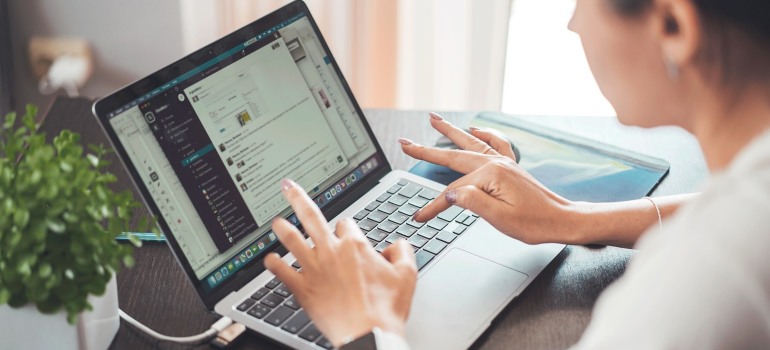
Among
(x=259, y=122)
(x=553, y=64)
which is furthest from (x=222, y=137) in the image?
(x=553, y=64)

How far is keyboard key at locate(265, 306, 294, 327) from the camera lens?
922mm

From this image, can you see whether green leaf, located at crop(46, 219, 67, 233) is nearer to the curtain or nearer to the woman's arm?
the woman's arm

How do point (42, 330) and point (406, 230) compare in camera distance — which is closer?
point (42, 330)

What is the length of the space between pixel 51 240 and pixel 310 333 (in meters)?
0.27

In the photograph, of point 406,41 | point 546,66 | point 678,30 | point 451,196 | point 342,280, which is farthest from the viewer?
point 546,66

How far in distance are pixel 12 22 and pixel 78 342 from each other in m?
1.74

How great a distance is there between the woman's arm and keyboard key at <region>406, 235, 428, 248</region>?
0.02 m

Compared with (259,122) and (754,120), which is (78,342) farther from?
(754,120)

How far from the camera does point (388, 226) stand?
1.11m

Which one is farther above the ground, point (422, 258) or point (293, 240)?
point (293, 240)

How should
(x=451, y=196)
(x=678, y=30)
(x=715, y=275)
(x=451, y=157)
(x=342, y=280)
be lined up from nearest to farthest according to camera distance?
1. (x=715, y=275)
2. (x=678, y=30)
3. (x=342, y=280)
4. (x=451, y=196)
5. (x=451, y=157)

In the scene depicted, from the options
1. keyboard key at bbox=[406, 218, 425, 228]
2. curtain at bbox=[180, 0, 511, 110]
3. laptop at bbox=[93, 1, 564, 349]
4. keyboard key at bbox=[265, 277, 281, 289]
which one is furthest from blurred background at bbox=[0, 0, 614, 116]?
keyboard key at bbox=[265, 277, 281, 289]

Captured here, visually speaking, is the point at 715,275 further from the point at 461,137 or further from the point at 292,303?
the point at 461,137

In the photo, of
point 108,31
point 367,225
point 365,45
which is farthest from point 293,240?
point 108,31
